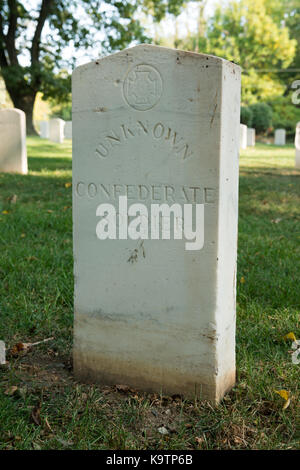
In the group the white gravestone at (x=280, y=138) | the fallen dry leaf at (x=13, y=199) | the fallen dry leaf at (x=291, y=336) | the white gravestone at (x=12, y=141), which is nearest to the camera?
the fallen dry leaf at (x=291, y=336)

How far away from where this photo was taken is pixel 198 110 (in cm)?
215

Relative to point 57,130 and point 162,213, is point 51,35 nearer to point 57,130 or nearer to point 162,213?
point 57,130

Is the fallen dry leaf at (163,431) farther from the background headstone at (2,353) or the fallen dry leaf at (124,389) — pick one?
the background headstone at (2,353)

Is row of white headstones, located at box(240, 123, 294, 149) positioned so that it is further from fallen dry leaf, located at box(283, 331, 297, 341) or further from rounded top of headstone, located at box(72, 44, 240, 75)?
rounded top of headstone, located at box(72, 44, 240, 75)

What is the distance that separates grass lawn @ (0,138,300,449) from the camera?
2.08m

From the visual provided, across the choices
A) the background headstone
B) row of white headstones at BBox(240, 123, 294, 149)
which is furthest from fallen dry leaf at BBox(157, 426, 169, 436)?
row of white headstones at BBox(240, 123, 294, 149)

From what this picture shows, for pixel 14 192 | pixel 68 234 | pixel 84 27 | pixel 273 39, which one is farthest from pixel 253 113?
pixel 68 234

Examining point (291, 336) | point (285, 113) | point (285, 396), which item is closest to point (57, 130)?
point (291, 336)

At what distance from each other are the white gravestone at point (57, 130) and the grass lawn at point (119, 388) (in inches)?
650

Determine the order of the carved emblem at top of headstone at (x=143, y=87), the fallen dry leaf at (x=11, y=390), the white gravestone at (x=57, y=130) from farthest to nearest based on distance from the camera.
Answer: the white gravestone at (x=57, y=130)
the fallen dry leaf at (x=11, y=390)
the carved emblem at top of headstone at (x=143, y=87)

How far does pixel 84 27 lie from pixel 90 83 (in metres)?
18.1

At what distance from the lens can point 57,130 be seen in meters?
21.3

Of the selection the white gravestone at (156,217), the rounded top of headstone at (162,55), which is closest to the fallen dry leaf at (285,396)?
the white gravestone at (156,217)

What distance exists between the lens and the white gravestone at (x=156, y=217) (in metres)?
2.18
